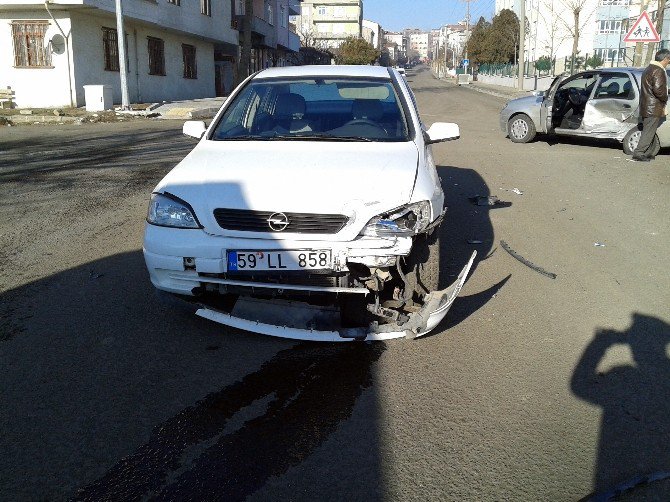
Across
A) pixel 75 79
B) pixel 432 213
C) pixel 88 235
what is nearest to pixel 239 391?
pixel 432 213

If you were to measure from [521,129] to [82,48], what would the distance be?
17.0 m

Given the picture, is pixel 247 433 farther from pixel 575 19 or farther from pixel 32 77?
pixel 575 19

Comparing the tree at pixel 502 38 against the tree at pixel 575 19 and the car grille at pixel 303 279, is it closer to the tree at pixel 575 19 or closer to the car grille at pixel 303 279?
the tree at pixel 575 19

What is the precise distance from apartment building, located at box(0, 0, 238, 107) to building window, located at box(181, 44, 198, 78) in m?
1.76

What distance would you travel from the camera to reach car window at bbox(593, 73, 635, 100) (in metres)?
12.7

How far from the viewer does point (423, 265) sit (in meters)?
3.99

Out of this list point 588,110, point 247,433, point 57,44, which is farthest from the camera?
point 57,44

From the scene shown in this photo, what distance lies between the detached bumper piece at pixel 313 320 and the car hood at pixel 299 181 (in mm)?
475

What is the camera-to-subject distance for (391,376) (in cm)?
356

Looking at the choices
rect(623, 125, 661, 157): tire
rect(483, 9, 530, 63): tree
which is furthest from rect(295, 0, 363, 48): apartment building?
rect(623, 125, 661, 157): tire

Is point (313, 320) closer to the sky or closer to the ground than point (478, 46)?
closer to the ground

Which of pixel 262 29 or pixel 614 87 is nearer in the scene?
pixel 614 87

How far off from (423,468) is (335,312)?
130 centimetres

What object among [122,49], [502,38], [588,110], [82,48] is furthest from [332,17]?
[588,110]
